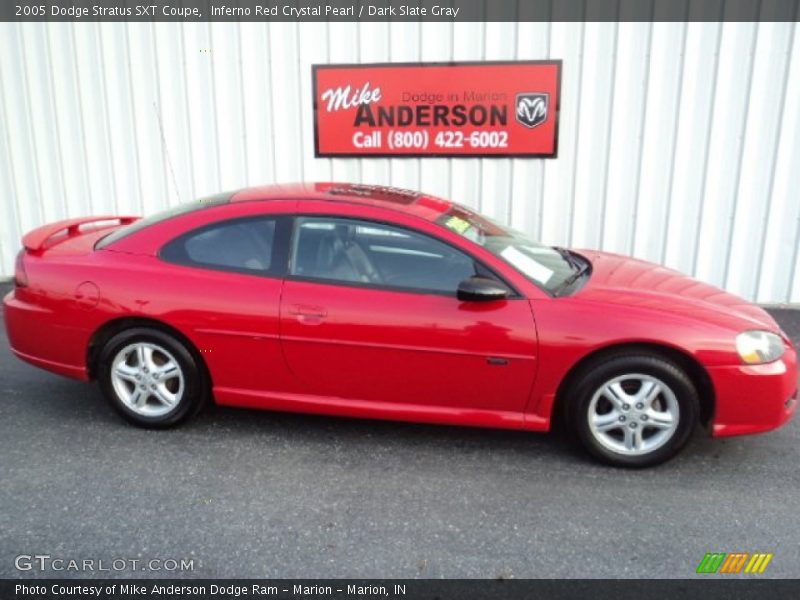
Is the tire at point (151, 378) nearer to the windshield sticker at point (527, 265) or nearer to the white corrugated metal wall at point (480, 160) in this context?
the windshield sticker at point (527, 265)

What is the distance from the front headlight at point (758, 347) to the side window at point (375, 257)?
142cm

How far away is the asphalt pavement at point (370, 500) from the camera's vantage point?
114 inches

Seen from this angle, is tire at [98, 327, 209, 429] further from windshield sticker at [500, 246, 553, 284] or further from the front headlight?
the front headlight

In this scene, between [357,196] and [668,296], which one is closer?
[668,296]

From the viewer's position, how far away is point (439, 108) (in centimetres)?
633

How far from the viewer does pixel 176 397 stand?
3.92 metres

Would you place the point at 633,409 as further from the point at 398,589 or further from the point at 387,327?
the point at 398,589

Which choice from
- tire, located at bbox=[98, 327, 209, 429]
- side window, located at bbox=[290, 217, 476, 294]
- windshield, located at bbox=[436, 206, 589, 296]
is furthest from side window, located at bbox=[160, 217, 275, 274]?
windshield, located at bbox=[436, 206, 589, 296]

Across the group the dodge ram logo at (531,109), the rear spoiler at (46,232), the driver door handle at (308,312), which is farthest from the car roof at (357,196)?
the dodge ram logo at (531,109)

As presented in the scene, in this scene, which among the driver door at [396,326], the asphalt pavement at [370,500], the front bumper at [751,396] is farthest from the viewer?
the driver door at [396,326]

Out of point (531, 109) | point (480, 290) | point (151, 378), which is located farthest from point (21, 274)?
point (531, 109)

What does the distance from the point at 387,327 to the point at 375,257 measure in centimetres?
42
